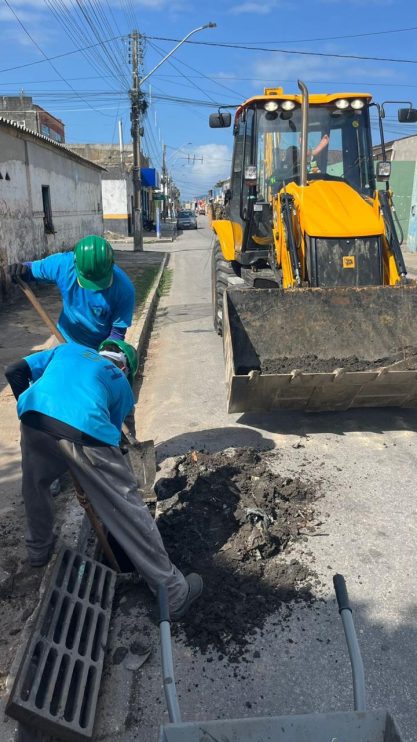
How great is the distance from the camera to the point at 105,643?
2.65m

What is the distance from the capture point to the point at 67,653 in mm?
2432

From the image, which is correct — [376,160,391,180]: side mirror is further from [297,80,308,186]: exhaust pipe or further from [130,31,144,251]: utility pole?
[130,31,144,251]: utility pole

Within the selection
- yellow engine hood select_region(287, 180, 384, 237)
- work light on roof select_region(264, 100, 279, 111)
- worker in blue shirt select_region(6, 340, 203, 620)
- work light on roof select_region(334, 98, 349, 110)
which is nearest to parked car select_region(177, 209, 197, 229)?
work light on roof select_region(334, 98, 349, 110)

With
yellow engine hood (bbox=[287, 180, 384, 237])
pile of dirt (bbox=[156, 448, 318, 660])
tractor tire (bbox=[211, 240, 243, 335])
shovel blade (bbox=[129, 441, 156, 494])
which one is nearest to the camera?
pile of dirt (bbox=[156, 448, 318, 660])

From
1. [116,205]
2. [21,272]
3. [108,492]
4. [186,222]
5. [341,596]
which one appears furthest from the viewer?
[186,222]

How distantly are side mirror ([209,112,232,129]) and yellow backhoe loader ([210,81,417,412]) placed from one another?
17 mm

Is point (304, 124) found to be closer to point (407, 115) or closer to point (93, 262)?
point (407, 115)

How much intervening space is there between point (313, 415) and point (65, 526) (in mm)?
3010

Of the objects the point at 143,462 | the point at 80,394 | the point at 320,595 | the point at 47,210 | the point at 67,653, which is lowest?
the point at 320,595

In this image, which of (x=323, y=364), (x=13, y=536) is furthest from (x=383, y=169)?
(x=13, y=536)

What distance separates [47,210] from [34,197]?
1.55 m

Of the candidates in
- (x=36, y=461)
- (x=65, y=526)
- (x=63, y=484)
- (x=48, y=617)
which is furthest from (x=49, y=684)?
(x=63, y=484)

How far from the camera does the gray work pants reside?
2512 millimetres

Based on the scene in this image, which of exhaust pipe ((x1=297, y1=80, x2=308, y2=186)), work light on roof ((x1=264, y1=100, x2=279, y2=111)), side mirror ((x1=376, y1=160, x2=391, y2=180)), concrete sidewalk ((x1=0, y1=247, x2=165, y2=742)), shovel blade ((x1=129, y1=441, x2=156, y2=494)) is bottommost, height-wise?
concrete sidewalk ((x1=0, y1=247, x2=165, y2=742))
